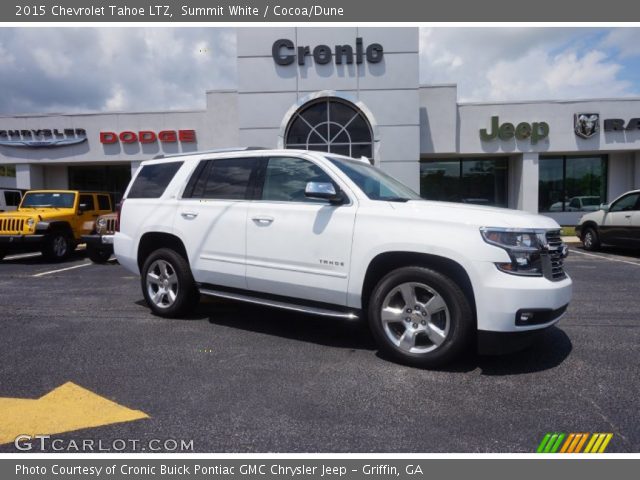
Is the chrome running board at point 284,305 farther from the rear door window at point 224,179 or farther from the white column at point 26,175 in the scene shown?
the white column at point 26,175

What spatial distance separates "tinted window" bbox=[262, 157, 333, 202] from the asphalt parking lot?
1447mm

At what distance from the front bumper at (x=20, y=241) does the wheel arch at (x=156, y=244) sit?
21.5ft

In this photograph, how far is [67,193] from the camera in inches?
478

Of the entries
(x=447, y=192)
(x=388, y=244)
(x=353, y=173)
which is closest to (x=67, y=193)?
(x=353, y=173)

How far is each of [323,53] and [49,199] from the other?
1033cm

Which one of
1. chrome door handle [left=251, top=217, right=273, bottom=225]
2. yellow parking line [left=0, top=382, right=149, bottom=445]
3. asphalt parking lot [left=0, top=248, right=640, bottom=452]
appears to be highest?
chrome door handle [left=251, top=217, right=273, bottom=225]

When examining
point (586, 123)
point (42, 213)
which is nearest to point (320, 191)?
point (42, 213)

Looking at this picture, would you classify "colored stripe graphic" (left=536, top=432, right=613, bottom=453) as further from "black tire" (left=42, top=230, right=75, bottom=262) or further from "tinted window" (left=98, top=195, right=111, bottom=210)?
"tinted window" (left=98, top=195, right=111, bottom=210)

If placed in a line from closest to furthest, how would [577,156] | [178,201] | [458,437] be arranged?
[458,437] < [178,201] < [577,156]

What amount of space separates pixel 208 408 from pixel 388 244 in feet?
6.17

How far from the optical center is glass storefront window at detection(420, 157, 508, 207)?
2073cm

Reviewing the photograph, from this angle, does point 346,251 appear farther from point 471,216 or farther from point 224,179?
point 224,179

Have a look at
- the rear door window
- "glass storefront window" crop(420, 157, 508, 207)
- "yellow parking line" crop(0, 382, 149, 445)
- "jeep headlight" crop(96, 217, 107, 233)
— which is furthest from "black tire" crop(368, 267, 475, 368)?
"glass storefront window" crop(420, 157, 508, 207)

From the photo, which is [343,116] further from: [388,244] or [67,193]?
[388,244]
